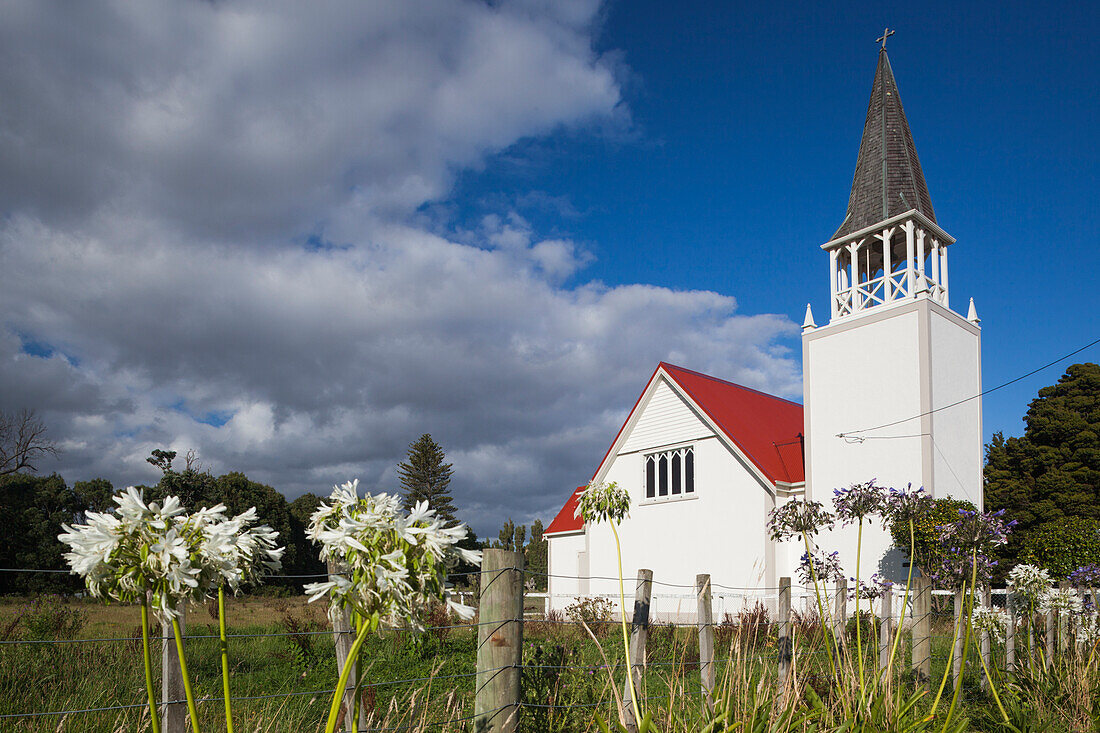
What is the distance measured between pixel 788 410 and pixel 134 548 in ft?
75.0

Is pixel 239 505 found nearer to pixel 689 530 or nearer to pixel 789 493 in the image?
pixel 689 530

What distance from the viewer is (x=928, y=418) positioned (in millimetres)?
15305

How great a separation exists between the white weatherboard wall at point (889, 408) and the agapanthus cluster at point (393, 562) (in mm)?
15864

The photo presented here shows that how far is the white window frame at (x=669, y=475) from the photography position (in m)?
19.0

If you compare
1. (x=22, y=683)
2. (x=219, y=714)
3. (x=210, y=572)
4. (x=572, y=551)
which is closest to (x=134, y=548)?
(x=210, y=572)

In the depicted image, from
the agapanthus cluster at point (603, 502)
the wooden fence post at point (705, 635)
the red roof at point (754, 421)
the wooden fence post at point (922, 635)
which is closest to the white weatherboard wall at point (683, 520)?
the red roof at point (754, 421)

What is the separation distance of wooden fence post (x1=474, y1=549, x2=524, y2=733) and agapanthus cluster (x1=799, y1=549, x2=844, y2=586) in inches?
217

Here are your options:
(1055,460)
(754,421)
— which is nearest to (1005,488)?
(1055,460)

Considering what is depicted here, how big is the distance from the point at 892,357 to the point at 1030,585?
33.4ft

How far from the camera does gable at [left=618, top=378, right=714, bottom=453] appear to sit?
19.2m

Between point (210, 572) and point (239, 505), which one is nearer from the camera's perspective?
point (210, 572)

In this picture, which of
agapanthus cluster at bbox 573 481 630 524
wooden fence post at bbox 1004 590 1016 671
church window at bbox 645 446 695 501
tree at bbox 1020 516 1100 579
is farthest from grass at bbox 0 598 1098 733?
church window at bbox 645 446 695 501

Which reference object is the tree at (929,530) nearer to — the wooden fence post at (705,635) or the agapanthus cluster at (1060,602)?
the agapanthus cluster at (1060,602)

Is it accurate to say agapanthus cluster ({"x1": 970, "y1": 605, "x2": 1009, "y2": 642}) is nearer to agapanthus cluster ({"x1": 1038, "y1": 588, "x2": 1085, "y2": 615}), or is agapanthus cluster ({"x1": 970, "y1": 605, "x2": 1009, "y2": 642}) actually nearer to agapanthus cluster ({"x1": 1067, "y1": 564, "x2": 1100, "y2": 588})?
agapanthus cluster ({"x1": 1038, "y1": 588, "x2": 1085, "y2": 615})
